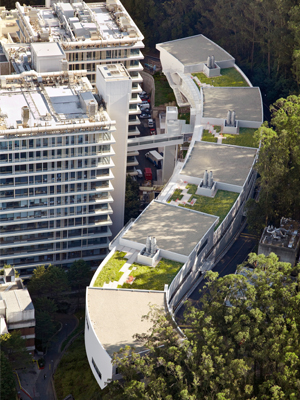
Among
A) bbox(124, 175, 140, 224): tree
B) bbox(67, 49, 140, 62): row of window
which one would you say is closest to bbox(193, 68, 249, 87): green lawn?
bbox(67, 49, 140, 62): row of window

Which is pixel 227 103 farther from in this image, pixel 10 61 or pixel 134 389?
pixel 134 389

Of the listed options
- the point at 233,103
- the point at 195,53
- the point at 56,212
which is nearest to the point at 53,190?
the point at 56,212

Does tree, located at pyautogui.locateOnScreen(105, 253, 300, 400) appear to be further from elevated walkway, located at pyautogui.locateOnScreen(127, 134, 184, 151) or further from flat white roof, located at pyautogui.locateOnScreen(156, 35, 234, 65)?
flat white roof, located at pyautogui.locateOnScreen(156, 35, 234, 65)

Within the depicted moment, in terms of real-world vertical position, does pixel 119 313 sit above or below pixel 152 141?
below

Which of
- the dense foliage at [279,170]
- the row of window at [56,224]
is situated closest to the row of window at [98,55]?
the dense foliage at [279,170]

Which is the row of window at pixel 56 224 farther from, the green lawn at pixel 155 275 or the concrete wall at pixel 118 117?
the green lawn at pixel 155 275

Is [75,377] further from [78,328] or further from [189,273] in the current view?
[189,273]
